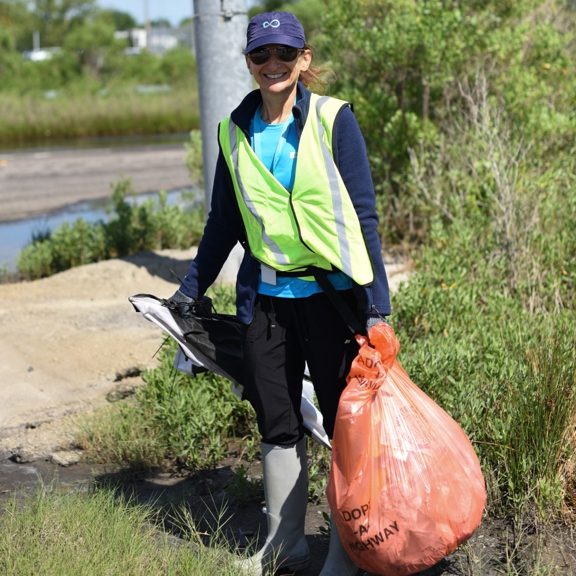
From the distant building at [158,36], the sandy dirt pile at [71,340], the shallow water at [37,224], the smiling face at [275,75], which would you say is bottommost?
the distant building at [158,36]

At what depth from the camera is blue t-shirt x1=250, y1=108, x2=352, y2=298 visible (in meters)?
3.07

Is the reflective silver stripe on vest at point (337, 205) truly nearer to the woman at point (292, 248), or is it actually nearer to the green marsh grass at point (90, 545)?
the woman at point (292, 248)

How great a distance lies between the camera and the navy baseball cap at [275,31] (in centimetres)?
299

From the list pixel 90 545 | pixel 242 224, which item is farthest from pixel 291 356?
pixel 90 545

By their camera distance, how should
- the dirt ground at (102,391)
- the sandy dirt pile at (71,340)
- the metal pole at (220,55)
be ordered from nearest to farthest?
1. the dirt ground at (102,391)
2. the sandy dirt pile at (71,340)
3. the metal pole at (220,55)

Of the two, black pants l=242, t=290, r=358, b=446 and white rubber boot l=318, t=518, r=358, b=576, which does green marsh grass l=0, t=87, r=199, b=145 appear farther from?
white rubber boot l=318, t=518, r=358, b=576

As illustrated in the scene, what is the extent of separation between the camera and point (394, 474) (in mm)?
2822

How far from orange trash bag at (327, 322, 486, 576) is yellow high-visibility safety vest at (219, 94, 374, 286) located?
28 centimetres

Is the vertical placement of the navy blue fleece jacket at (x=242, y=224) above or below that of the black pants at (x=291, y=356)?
above

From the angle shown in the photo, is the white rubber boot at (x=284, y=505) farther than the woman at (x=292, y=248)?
Yes

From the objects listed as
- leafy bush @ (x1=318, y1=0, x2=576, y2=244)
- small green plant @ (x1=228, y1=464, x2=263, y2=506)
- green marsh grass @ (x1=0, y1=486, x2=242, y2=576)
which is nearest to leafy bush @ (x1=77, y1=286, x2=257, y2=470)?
small green plant @ (x1=228, y1=464, x2=263, y2=506)

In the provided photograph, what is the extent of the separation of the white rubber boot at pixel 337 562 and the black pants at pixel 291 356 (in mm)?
369

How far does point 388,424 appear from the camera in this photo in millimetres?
2873

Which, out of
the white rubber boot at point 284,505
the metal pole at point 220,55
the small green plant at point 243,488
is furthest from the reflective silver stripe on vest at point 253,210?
the metal pole at point 220,55
